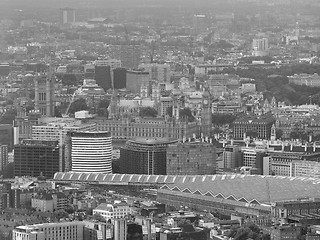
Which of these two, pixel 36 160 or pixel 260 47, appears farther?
pixel 260 47

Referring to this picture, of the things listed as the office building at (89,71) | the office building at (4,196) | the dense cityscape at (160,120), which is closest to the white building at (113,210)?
the dense cityscape at (160,120)

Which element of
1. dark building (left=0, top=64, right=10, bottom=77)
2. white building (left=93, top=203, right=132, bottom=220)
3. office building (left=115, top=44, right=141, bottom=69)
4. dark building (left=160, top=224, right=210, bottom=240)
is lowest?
office building (left=115, top=44, right=141, bottom=69)

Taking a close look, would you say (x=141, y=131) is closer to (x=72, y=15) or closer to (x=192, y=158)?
(x=192, y=158)

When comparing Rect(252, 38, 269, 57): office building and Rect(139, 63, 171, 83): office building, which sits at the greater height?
Rect(139, 63, 171, 83): office building

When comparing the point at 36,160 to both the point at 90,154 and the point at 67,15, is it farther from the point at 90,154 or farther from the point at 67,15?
the point at 67,15

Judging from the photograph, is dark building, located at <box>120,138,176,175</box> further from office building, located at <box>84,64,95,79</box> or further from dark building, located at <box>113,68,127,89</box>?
office building, located at <box>84,64,95,79</box>

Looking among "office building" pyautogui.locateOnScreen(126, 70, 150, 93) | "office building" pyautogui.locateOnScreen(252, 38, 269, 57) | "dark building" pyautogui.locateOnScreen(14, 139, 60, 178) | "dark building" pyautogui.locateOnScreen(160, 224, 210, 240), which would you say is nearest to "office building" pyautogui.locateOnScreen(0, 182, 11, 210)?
"dark building" pyautogui.locateOnScreen(14, 139, 60, 178)

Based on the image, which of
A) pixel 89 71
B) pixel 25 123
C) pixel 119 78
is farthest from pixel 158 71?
pixel 25 123
